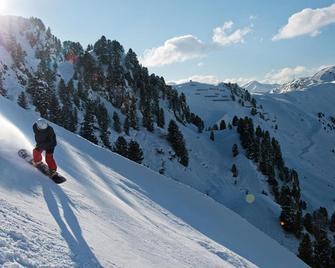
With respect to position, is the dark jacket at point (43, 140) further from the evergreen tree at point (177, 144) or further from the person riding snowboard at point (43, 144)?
the evergreen tree at point (177, 144)

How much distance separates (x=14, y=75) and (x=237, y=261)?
12652 centimetres

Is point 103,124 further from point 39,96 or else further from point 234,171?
point 234,171

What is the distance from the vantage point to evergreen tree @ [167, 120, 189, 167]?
384 feet

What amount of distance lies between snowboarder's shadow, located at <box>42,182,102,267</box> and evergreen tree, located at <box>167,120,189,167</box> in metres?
103

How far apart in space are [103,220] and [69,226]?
2.28m

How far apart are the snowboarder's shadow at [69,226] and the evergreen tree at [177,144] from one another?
10320 centimetres

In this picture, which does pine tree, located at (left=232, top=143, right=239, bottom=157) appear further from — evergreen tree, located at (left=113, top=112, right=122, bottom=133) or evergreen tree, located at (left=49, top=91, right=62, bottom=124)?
evergreen tree, located at (left=49, top=91, right=62, bottom=124)

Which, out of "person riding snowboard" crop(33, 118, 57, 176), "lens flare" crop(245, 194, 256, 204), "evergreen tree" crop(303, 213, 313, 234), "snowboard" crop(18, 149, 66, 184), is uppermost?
"person riding snowboard" crop(33, 118, 57, 176)

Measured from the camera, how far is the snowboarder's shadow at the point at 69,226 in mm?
8945

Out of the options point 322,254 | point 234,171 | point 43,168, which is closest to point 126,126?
point 234,171

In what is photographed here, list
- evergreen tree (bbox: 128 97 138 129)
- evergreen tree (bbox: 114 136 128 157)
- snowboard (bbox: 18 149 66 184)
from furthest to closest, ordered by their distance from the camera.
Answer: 1. evergreen tree (bbox: 128 97 138 129)
2. evergreen tree (bbox: 114 136 128 157)
3. snowboard (bbox: 18 149 66 184)

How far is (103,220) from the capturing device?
511 inches

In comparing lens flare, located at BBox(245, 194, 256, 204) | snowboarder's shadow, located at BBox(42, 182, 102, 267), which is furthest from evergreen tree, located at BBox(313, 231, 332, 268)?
snowboarder's shadow, located at BBox(42, 182, 102, 267)

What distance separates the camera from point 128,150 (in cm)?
9694
